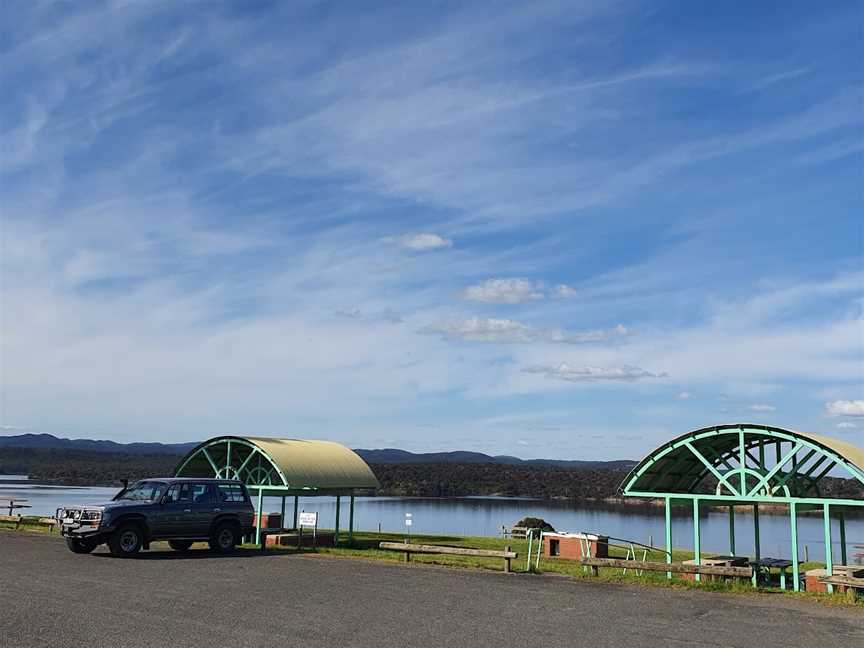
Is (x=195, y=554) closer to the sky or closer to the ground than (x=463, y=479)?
closer to the sky

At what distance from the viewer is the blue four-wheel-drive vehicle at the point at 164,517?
21.2 metres

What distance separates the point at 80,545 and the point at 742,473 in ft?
56.2

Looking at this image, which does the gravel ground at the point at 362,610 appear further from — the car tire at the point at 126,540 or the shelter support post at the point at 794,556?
the shelter support post at the point at 794,556

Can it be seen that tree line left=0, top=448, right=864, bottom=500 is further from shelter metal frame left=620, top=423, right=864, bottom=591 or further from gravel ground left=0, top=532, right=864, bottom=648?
gravel ground left=0, top=532, right=864, bottom=648

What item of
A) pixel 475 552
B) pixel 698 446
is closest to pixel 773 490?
pixel 698 446

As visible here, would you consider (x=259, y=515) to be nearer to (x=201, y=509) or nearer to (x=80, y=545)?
(x=201, y=509)

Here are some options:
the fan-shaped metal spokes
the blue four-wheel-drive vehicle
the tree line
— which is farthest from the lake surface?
the blue four-wheel-drive vehicle

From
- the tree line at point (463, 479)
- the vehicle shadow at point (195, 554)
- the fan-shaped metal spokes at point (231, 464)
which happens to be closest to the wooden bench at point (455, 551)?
the vehicle shadow at point (195, 554)

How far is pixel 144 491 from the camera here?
22578mm

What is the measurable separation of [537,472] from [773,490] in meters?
162

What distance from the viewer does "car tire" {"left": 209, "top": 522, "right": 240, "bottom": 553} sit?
23.1 m

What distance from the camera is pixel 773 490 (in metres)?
21.5

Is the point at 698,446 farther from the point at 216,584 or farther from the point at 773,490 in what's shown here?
the point at 216,584

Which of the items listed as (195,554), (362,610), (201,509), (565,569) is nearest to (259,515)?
(201,509)
